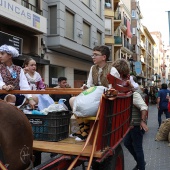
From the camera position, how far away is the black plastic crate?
10.7 feet

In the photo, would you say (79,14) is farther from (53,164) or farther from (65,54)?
(53,164)

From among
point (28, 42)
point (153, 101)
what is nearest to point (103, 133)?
point (28, 42)

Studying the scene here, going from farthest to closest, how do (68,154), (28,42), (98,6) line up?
1. (98,6)
2. (28,42)
3. (68,154)

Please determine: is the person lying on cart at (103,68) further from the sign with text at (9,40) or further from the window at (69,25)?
the window at (69,25)

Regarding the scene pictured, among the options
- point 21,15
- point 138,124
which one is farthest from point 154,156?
point 21,15

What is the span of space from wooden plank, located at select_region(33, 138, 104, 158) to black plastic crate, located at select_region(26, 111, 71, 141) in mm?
84

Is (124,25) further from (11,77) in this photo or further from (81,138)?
(81,138)

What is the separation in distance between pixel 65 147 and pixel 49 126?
0.42 m

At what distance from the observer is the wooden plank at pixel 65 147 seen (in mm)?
2781

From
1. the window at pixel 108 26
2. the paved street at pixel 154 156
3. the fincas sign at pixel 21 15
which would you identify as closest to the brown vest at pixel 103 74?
the paved street at pixel 154 156

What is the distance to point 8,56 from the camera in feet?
13.4

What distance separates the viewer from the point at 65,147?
9.69ft

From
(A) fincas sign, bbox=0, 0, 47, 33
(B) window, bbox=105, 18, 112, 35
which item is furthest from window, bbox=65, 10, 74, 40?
(B) window, bbox=105, 18, 112, 35

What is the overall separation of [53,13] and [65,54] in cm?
323
